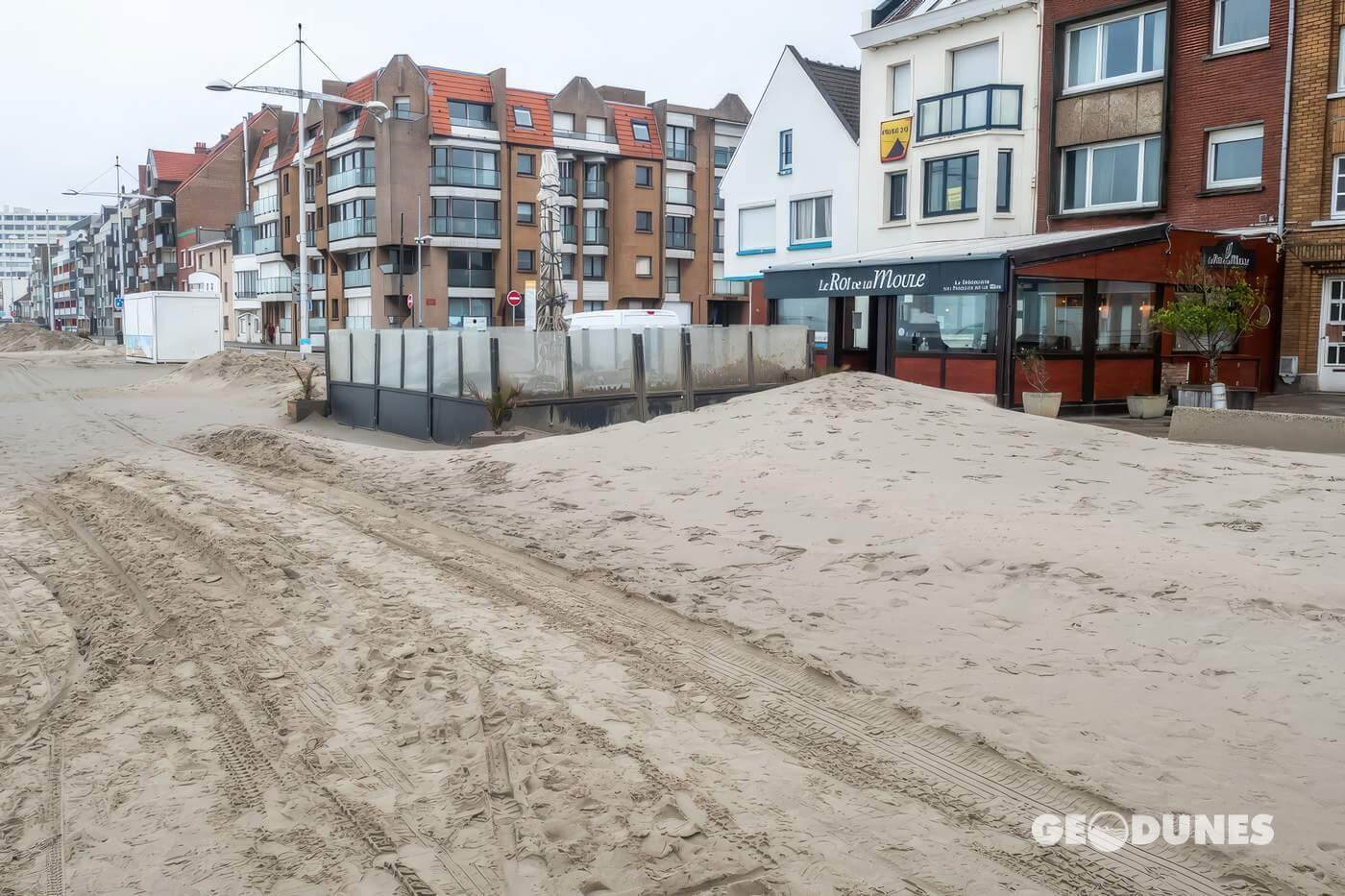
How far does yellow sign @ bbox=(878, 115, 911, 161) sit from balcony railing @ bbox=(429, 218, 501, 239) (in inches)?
1238

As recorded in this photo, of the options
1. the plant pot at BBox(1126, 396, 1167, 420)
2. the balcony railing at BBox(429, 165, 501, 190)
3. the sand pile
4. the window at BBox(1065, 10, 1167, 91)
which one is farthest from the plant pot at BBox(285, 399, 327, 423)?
the balcony railing at BBox(429, 165, 501, 190)

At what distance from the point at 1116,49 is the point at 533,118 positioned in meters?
40.2

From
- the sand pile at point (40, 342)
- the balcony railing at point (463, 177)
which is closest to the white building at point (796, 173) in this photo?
the balcony railing at point (463, 177)

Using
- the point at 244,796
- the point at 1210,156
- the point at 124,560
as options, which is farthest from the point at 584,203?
the point at 244,796

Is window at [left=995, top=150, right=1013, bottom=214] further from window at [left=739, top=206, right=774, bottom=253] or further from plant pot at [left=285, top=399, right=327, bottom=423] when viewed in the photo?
plant pot at [left=285, top=399, right=327, bottom=423]

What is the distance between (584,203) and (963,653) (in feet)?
194

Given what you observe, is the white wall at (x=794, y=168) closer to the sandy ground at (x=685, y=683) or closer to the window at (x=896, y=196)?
the window at (x=896, y=196)

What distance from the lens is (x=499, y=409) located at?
1474 cm

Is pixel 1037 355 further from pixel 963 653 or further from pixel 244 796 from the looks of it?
pixel 244 796

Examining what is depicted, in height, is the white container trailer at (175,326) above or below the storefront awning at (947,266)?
below

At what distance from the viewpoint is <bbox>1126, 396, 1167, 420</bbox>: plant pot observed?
62.6 ft

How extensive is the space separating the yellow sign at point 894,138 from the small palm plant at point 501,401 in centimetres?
1979

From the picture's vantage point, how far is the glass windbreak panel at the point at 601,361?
1598cm

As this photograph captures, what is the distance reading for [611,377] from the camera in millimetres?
16266
